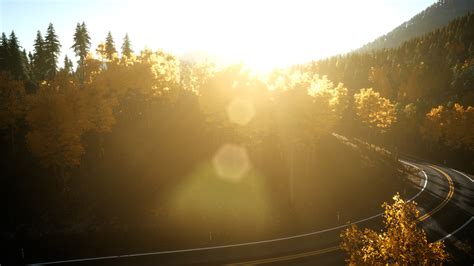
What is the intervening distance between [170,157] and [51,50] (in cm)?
4278

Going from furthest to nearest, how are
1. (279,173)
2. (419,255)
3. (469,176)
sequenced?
(469,176), (279,173), (419,255)

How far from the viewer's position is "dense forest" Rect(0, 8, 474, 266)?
2847 cm

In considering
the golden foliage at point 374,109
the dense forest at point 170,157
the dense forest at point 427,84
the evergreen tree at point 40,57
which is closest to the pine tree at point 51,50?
the evergreen tree at point 40,57

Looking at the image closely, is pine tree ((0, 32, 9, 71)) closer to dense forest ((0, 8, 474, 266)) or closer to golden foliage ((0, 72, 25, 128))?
dense forest ((0, 8, 474, 266))

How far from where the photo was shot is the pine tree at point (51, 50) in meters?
61.6

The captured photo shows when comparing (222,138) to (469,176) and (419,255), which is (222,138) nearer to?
(419,255)

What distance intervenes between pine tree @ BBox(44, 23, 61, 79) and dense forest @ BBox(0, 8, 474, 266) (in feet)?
66.4

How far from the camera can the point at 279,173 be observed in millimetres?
36219

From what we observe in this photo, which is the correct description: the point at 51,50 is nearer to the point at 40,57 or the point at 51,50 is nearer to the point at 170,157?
the point at 40,57

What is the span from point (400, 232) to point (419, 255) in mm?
1008

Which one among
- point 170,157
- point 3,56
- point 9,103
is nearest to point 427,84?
point 170,157

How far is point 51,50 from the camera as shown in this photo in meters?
61.8

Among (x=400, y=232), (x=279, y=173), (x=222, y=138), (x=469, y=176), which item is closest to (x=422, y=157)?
(x=469, y=176)

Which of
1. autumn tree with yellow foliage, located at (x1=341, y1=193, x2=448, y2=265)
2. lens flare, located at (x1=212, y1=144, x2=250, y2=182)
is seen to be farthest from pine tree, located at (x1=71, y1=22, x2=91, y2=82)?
autumn tree with yellow foliage, located at (x1=341, y1=193, x2=448, y2=265)
